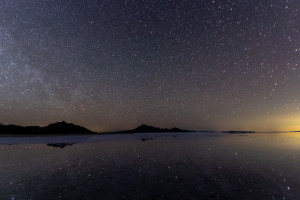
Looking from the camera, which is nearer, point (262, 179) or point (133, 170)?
point (262, 179)

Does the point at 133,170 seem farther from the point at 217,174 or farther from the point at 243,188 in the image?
the point at 243,188

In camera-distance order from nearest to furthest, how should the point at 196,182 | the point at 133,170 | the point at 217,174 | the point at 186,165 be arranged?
the point at 196,182 → the point at 217,174 → the point at 133,170 → the point at 186,165

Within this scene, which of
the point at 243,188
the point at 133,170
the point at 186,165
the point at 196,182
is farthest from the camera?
the point at 186,165

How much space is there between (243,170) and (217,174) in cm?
231

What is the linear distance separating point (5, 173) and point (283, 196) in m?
14.0

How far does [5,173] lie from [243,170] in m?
14.4

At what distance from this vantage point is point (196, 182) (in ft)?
26.5

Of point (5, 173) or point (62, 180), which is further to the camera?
point (5, 173)

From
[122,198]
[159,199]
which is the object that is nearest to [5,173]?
[122,198]

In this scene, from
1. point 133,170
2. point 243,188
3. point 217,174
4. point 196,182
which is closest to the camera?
point 243,188

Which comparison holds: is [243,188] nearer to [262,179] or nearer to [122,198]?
[262,179]

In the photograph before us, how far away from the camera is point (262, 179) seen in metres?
8.56

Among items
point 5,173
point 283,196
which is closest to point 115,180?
point 5,173

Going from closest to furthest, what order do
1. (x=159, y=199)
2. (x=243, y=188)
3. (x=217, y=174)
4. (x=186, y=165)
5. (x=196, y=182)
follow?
(x=159, y=199) < (x=243, y=188) < (x=196, y=182) < (x=217, y=174) < (x=186, y=165)
